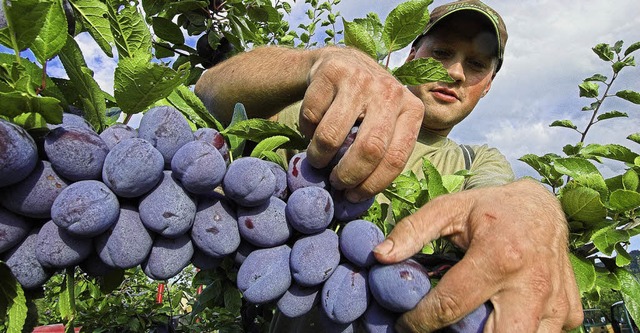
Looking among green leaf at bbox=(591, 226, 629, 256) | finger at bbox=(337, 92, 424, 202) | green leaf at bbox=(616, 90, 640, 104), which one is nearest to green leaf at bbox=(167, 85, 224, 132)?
finger at bbox=(337, 92, 424, 202)

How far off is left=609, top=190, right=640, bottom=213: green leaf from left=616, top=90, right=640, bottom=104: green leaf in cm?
111

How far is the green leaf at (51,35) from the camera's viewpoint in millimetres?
694

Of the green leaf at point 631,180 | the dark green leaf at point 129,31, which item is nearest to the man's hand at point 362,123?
the dark green leaf at point 129,31

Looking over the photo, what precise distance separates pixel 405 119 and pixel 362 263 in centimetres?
28

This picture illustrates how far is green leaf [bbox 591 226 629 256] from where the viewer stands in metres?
1.17

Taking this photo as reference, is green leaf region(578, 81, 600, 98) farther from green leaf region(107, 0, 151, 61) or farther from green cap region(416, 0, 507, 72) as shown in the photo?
green leaf region(107, 0, 151, 61)

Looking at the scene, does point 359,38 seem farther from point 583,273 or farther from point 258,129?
point 583,273

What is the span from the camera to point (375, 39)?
1103 millimetres

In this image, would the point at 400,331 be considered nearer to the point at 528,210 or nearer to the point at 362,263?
the point at 362,263

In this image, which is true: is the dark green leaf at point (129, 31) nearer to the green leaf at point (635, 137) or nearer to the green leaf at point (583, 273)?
the green leaf at point (583, 273)

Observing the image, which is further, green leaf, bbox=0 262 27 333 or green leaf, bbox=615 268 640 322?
green leaf, bbox=615 268 640 322

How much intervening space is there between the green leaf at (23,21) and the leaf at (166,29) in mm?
1508

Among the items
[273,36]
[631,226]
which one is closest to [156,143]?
[631,226]

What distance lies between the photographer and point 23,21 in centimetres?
65
